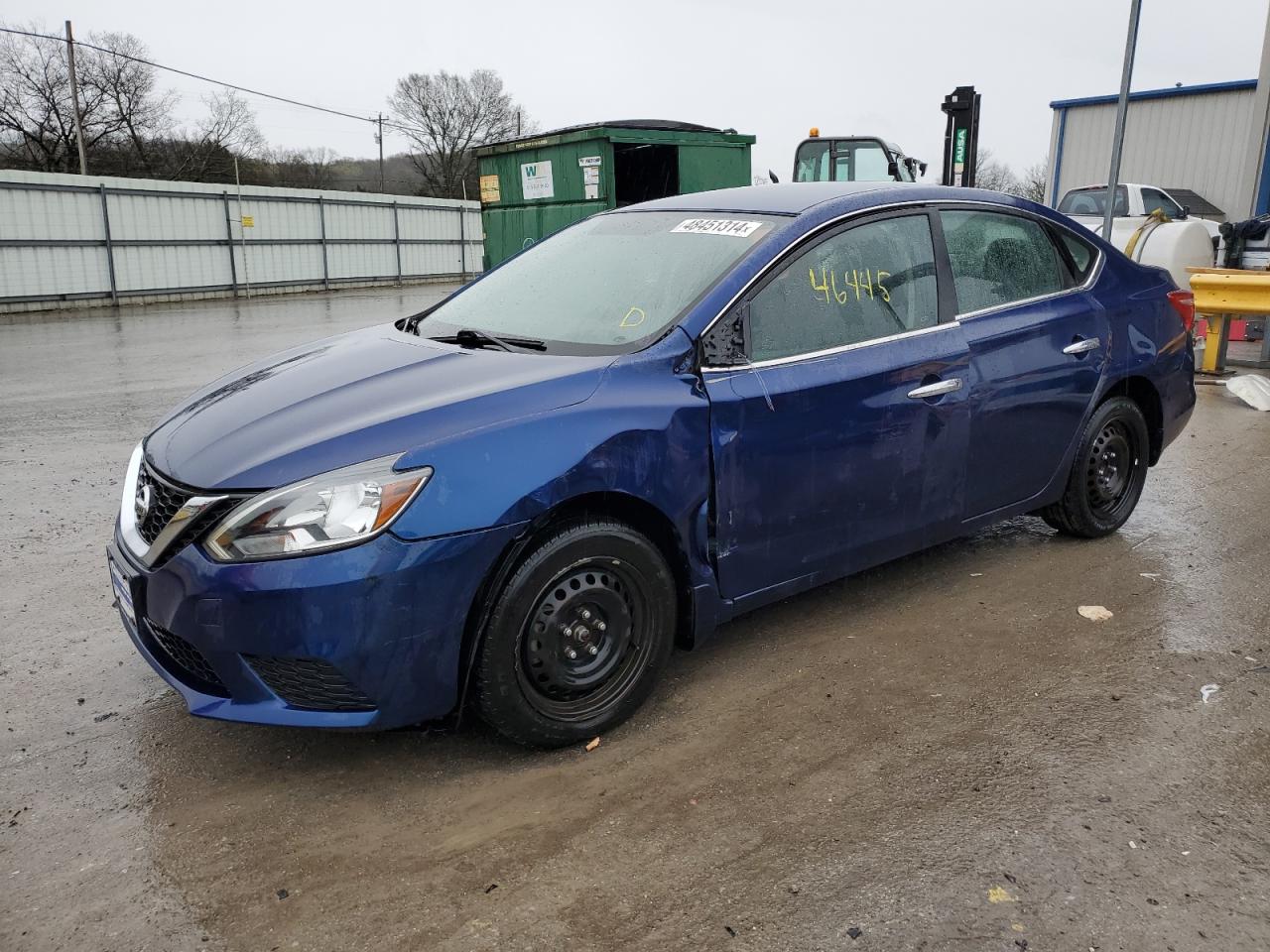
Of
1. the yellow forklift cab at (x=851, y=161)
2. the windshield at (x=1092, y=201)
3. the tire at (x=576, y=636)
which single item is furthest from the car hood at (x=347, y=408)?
the windshield at (x=1092, y=201)

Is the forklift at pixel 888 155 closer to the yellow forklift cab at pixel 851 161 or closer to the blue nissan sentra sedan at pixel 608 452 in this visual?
the yellow forklift cab at pixel 851 161

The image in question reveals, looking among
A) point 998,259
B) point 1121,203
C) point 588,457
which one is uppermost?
point 1121,203

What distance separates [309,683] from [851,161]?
1330 cm

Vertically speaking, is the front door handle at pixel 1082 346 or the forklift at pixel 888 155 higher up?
the forklift at pixel 888 155

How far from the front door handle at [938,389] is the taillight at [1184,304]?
1.87 meters

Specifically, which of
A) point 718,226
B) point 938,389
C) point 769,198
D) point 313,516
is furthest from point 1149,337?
point 313,516

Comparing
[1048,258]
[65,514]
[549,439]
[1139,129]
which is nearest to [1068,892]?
[549,439]

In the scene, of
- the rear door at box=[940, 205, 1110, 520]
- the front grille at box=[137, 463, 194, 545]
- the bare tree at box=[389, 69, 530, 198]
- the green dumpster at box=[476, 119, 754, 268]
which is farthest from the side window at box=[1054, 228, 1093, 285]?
the bare tree at box=[389, 69, 530, 198]

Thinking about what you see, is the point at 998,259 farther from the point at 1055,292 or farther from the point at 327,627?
the point at 327,627

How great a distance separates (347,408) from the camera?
307 cm

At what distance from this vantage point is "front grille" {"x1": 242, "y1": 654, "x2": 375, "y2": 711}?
275 cm

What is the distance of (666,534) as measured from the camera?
10.8 feet

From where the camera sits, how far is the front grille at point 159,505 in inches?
114

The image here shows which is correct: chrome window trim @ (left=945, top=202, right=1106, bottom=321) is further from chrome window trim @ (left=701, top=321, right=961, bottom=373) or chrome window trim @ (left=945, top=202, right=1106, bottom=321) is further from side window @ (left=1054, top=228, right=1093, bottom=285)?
chrome window trim @ (left=701, top=321, right=961, bottom=373)
